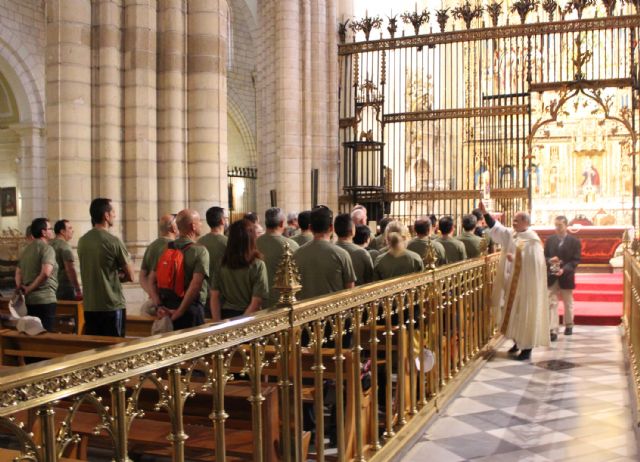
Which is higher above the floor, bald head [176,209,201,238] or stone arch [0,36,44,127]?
stone arch [0,36,44,127]

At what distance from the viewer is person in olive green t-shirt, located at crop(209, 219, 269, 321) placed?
14.8 feet

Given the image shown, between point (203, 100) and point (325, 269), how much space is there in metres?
5.77

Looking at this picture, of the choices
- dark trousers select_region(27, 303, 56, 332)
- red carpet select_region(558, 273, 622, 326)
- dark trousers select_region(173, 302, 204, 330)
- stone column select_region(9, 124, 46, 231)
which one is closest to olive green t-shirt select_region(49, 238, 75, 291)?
dark trousers select_region(27, 303, 56, 332)

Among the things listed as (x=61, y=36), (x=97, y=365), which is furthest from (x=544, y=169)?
(x=97, y=365)

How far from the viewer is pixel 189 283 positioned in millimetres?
5219

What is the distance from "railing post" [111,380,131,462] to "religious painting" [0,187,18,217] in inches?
746

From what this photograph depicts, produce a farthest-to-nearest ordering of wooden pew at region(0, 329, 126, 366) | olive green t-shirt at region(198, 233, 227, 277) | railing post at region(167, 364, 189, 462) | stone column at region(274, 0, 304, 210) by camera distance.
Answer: stone column at region(274, 0, 304, 210)
olive green t-shirt at region(198, 233, 227, 277)
wooden pew at region(0, 329, 126, 366)
railing post at region(167, 364, 189, 462)

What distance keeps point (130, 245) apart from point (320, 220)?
17.2 feet

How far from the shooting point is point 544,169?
1780 cm

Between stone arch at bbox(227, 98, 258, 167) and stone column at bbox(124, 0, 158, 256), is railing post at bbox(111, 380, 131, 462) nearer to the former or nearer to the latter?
stone column at bbox(124, 0, 158, 256)

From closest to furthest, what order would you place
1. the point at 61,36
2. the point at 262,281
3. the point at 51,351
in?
1. the point at 51,351
2. the point at 262,281
3. the point at 61,36

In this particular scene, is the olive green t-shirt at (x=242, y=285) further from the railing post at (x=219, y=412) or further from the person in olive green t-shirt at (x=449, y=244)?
the person in olive green t-shirt at (x=449, y=244)

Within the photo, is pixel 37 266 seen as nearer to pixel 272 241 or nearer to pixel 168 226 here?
pixel 168 226

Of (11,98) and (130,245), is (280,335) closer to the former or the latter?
(130,245)
